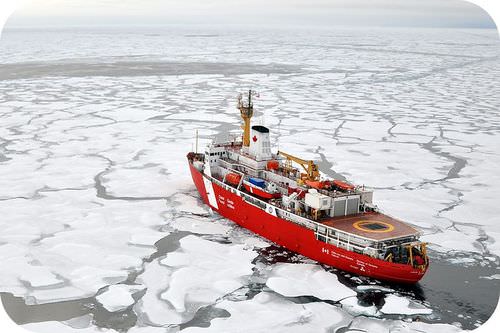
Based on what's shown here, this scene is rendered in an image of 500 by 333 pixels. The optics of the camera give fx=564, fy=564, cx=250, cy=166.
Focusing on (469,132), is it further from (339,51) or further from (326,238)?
(339,51)

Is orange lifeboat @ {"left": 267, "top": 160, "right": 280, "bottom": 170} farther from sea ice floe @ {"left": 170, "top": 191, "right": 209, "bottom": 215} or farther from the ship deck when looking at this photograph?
the ship deck

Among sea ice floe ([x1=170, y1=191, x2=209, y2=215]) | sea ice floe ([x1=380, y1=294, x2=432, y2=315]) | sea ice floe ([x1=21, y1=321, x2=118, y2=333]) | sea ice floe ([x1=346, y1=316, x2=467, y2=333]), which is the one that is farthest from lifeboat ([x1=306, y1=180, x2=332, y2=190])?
sea ice floe ([x1=21, y1=321, x2=118, y2=333])

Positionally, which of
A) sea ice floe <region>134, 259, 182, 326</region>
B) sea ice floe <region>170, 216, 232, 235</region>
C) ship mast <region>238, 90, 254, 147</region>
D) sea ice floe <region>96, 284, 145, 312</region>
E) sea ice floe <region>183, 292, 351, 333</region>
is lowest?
sea ice floe <region>170, 216, 232, 235</region>

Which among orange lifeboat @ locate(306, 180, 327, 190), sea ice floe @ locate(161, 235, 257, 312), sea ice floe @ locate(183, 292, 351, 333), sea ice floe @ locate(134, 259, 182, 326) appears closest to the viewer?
sea ice floe @ locate(183, 292, 351, 333)

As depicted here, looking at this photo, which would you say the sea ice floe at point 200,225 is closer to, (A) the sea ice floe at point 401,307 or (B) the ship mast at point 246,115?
(B) the ship mast at point 246,115

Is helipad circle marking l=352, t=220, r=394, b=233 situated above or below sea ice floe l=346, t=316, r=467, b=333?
above

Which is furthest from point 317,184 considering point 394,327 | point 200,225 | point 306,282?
point 394,327

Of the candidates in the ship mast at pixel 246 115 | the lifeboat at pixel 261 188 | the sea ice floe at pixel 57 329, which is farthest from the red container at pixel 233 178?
the sea ice floe at pixel 57 329
